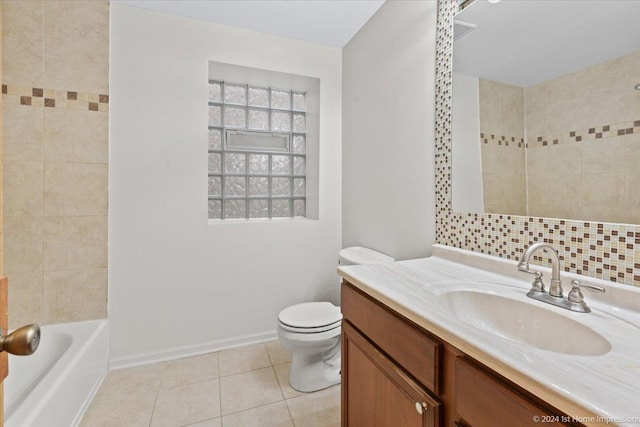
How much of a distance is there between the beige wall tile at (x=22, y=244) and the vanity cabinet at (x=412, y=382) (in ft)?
6.17

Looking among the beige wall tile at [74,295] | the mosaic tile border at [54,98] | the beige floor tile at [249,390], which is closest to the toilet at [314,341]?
the beige floor tile at [249,390]

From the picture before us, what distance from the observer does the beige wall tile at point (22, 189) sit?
1728 mm

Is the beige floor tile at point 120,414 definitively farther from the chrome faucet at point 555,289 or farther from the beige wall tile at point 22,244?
the chrome faucet at point 555,289

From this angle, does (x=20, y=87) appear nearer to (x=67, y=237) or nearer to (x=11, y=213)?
(x=11, y=213)

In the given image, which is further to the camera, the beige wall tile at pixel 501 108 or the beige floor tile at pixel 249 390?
the beige floor tile at pixel 249 390

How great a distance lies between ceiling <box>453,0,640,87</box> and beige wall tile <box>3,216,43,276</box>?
2485mm

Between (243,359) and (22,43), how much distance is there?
2347 millimetres

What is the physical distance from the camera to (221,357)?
6.78ft

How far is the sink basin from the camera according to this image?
74 cm

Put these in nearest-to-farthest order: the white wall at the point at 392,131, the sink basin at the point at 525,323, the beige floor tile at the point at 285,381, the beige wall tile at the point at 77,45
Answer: the sink basin at the point at 525,323 < the white wall at the point at 392,131 < the beige floor tile at the point at 285,381 < the beige wall tile at the point at 77,45

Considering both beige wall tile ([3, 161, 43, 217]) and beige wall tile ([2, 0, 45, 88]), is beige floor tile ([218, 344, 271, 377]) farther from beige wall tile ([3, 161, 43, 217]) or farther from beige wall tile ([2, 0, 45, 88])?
beige wall tile ([2, 0, 45, 88])

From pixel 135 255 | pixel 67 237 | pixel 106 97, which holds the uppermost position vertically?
pixel 106 97

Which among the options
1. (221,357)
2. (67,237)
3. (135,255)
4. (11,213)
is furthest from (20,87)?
(221,357)

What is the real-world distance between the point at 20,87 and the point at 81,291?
1.26 meters
